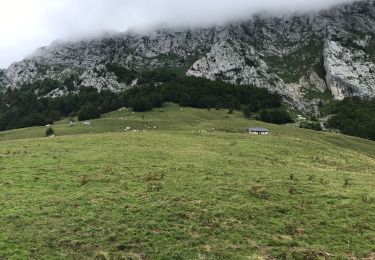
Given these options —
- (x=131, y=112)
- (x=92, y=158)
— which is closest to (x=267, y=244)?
(x=92, y=158)

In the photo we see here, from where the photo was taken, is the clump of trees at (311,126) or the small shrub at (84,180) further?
the clump of trees at (311,126)

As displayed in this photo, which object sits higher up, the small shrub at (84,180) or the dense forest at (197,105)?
the dense forest at (197,105)

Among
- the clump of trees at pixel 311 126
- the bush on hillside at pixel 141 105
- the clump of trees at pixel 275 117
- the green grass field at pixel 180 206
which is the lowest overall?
the green grass field at pixel 180 206

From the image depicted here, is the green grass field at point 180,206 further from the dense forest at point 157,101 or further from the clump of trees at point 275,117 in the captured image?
the dense forest at point 157,101

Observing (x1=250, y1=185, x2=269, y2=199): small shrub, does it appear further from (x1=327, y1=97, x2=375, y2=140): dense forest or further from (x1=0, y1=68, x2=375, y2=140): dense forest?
(x1=327, y1=97, x2=375, y2=140): dense forest

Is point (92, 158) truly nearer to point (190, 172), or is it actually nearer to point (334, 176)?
point (190, 172)

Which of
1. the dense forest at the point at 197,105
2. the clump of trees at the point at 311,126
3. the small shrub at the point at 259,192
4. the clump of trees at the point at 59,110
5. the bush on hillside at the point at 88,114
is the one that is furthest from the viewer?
the dense forest at the point at 197,105

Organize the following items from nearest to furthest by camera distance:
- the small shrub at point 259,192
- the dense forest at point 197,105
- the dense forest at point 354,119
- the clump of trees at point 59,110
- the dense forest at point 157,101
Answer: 1. the small shrub at point 259,192
2. the dense forest at point 354,119
3. the clump of trees at point 59,110
4. the dense forest at point 197,105
5. the dense forest at point 157,101

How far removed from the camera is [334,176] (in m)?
39.1

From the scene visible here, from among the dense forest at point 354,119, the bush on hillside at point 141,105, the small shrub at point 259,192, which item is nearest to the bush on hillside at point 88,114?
the bush on hillside at point 141,105

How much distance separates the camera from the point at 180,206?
2683cm

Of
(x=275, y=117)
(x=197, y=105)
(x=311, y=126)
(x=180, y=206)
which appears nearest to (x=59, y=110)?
(x=197, y=105)

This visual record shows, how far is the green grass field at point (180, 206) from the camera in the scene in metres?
21.3

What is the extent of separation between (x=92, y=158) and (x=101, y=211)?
61.4 feet
